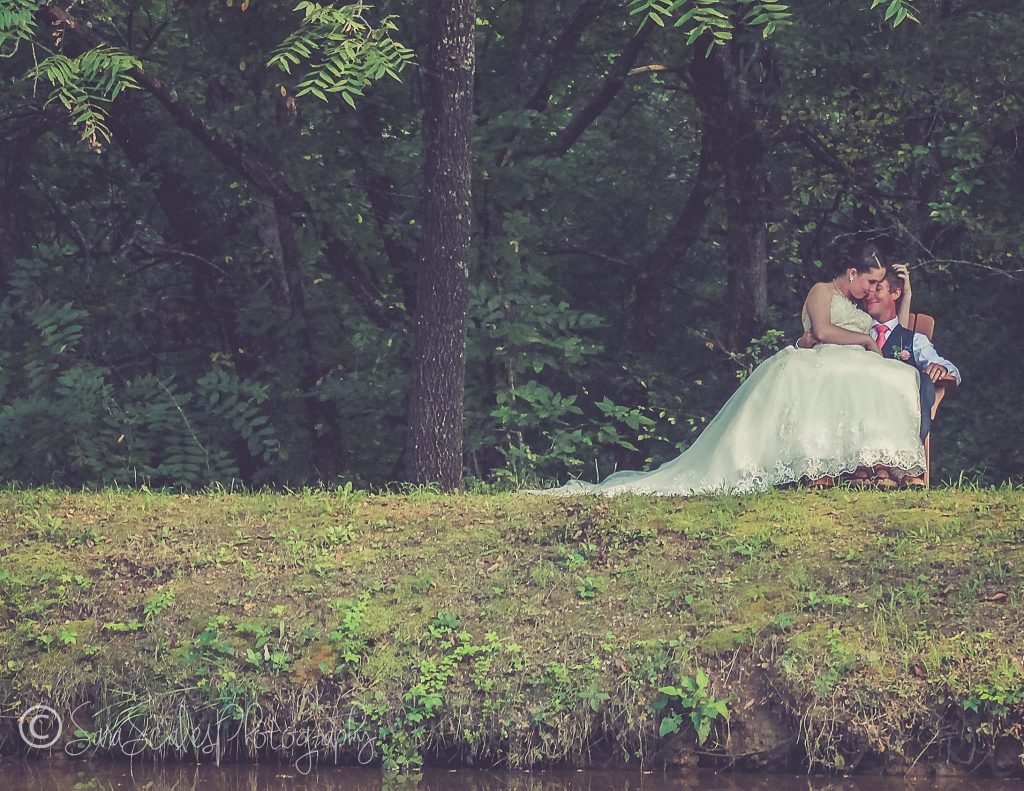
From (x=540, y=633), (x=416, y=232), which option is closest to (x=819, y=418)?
(x=540, y=633)

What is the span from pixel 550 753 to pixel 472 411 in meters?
7.23

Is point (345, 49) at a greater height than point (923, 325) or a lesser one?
greater

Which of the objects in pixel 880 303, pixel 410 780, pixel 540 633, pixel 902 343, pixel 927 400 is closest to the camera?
pixel 410 780

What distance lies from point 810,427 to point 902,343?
1.05 metres

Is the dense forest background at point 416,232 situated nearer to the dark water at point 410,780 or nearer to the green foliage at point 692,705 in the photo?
the green foliage at point 692,705

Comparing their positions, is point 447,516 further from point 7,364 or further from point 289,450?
point 7,364

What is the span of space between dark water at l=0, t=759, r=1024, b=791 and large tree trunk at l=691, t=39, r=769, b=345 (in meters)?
9.53

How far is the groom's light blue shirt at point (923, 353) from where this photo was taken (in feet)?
36.1

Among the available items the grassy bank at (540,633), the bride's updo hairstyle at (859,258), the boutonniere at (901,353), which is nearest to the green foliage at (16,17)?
the grassy bank at (540,633)

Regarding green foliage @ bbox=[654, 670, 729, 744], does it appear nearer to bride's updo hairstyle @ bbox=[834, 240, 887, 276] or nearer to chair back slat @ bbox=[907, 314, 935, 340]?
chair back slat @ bbox=[907, 314, 935, 340]

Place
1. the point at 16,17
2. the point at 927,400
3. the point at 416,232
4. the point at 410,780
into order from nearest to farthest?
the point at 410,780 → the point at 927,400 → the point at 16,17 → the point at 416,232

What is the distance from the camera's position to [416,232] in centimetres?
1568

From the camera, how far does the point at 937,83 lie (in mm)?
14672

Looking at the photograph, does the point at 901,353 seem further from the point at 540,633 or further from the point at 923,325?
the point at 540,633
